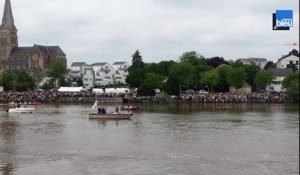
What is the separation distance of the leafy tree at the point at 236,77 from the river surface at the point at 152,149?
67695 mm

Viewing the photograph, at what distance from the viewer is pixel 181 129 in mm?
46562

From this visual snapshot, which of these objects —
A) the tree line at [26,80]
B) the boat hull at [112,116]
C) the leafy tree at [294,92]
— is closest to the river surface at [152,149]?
the boat hull at [112,116]

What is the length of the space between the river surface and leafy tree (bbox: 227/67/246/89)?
222ft

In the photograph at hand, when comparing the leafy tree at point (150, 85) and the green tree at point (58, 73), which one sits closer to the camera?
the leafy tree at point (150, 85)

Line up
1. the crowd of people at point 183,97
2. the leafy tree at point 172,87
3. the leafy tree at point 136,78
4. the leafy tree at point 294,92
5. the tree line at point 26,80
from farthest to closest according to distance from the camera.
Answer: the tree line at point 26,80
the leafy tree at point 136,78
the leafy tree at point 172,87
the crowd of people at point 183,97
the leafy tree at point 294,92

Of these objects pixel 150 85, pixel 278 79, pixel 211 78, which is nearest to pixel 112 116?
pixel 150 85

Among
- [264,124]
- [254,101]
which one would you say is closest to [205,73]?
[254,101]

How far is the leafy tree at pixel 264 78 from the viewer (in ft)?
411

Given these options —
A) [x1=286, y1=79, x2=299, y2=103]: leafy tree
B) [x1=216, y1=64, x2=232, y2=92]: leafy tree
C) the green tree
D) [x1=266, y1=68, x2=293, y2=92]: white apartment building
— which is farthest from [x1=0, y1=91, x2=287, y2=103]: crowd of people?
[x1=286, y1=79, x2=299, y2=103]: leafy tree

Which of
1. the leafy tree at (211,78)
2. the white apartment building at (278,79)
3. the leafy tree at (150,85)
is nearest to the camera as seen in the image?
the leafy tree at (150,85)

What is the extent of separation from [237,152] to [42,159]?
11842mm

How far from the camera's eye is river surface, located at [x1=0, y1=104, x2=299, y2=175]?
2578 cm

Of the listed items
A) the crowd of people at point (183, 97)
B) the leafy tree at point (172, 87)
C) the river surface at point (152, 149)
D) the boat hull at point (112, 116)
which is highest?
the leafy tree at point (172, 87)

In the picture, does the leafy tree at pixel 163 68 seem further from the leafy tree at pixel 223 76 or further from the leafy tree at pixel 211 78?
the leafy tree at pixel 211 78
